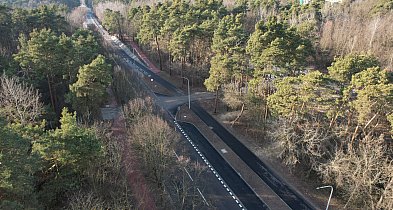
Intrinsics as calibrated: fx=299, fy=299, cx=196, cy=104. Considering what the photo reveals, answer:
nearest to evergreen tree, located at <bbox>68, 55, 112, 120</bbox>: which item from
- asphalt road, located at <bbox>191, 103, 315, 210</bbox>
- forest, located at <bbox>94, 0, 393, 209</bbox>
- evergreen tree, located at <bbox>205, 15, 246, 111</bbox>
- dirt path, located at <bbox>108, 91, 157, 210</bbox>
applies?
dirt path, located at <bbox>108, 91, 157, 210</bbox>

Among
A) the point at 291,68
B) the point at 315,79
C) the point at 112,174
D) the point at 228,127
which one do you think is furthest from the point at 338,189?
the point at 112,174

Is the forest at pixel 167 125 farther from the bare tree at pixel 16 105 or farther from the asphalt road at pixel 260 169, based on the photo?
the asphalt road at pixel 260 169

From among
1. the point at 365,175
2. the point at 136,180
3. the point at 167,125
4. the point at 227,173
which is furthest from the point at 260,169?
the point at 136,180

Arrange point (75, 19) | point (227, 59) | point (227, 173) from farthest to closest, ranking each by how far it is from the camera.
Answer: point (75, 19) < point (227, 59) < point (227, 173)

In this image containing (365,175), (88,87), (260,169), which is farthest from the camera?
(88,87)

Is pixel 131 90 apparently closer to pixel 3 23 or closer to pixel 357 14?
pixel 3 23

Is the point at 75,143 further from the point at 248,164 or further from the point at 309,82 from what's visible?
the point at 309,82

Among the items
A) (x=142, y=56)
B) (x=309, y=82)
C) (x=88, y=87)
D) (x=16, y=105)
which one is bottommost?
(x=16, y=105)
